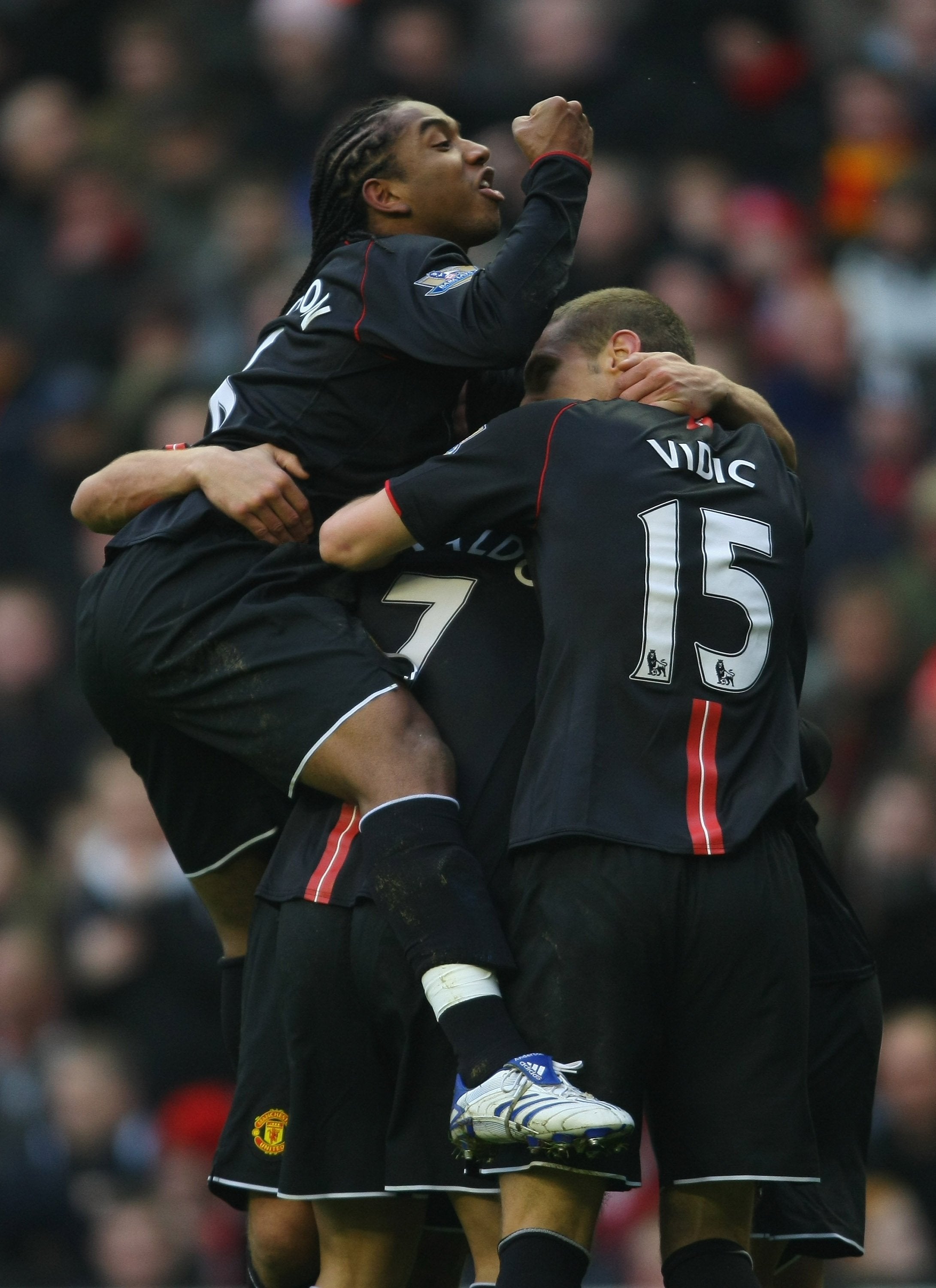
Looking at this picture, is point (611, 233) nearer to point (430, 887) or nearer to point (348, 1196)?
point (430, 887)

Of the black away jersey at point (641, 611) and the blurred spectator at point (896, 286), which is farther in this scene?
the blurred spectator at point (896, 286)

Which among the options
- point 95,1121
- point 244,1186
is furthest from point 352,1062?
point 95,1121

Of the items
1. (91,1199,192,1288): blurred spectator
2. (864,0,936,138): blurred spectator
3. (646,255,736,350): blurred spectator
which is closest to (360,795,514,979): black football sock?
(91,1199,192,1288): blurred spectator

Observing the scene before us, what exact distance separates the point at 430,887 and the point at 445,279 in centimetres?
113

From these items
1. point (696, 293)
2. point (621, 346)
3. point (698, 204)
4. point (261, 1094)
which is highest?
point (698, 204)

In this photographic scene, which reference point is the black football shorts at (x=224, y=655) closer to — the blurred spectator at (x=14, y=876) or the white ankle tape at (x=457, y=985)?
the white ankle tape at (x=457, y=985)

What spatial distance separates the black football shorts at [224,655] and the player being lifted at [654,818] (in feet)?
0.75

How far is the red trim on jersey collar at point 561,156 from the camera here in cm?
344

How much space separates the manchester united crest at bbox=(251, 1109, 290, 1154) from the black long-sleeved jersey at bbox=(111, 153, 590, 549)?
1098 millimetres

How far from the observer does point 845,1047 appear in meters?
3.66

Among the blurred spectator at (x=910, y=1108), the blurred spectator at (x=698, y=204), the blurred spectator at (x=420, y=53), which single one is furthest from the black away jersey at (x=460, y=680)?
the blurred spectator at (x=420, y=53)

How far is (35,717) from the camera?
716 cm

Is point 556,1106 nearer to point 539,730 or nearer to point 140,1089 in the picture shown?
point 539,730

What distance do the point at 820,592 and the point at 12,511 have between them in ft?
10.7
